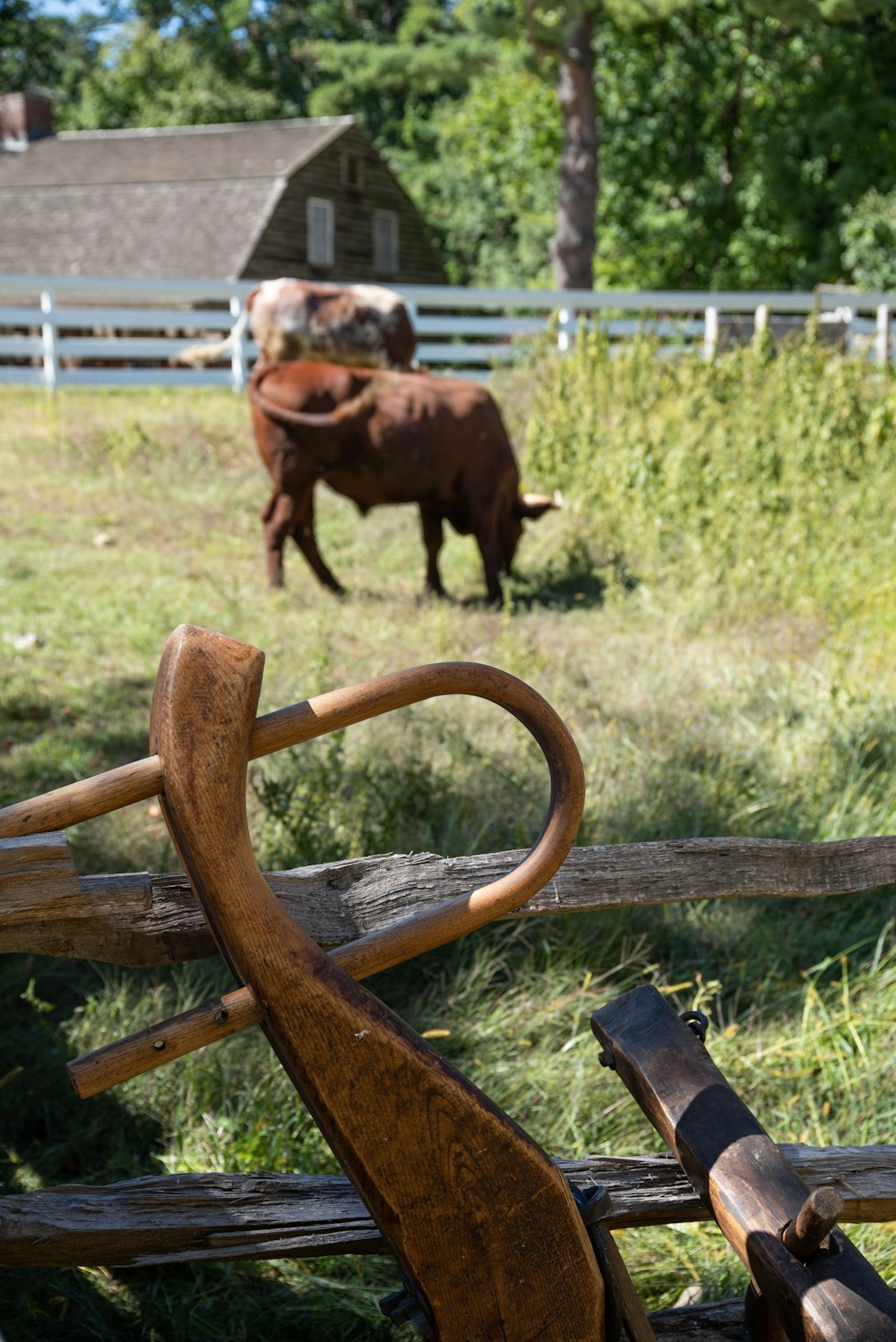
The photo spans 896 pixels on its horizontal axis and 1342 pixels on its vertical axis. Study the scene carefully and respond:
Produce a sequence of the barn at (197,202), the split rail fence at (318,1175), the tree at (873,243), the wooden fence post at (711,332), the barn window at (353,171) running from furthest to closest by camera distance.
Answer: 1. the barn window at (353,171)
2. the tree at (873,243)
3. the barn at (197,202)
4. the wooden fence post at (711,332)
5. the split rail fence at (318,1175)

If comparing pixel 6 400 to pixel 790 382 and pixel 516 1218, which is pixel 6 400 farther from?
pixel 516 1218

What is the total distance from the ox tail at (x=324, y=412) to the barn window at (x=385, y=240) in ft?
69.0

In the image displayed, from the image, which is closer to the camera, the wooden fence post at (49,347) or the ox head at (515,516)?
the ox head at (515,516)

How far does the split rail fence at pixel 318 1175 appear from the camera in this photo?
1.79m

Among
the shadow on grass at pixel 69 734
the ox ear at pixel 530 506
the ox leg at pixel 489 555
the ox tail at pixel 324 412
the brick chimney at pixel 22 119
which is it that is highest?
the brick chimney at pixel 22 119

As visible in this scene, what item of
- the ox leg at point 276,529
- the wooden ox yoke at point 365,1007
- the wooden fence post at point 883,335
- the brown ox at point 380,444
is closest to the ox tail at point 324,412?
the brown ox at point 380,444

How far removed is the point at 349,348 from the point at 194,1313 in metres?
5.69

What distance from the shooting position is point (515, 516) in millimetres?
7281

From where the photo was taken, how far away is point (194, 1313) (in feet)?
8.20

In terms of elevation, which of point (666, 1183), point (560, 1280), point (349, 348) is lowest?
point (666, 1183)

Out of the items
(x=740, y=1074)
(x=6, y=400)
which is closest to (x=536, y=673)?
(x=740, y=1074)

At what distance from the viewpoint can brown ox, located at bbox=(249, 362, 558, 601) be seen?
21.8 feet

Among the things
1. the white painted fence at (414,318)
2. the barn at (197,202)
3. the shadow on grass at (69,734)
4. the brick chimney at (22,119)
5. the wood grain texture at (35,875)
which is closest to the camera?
the wood grain texture at (35,875)

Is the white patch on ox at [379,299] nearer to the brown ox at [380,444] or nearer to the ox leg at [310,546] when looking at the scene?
the brown ox at [380,444]
